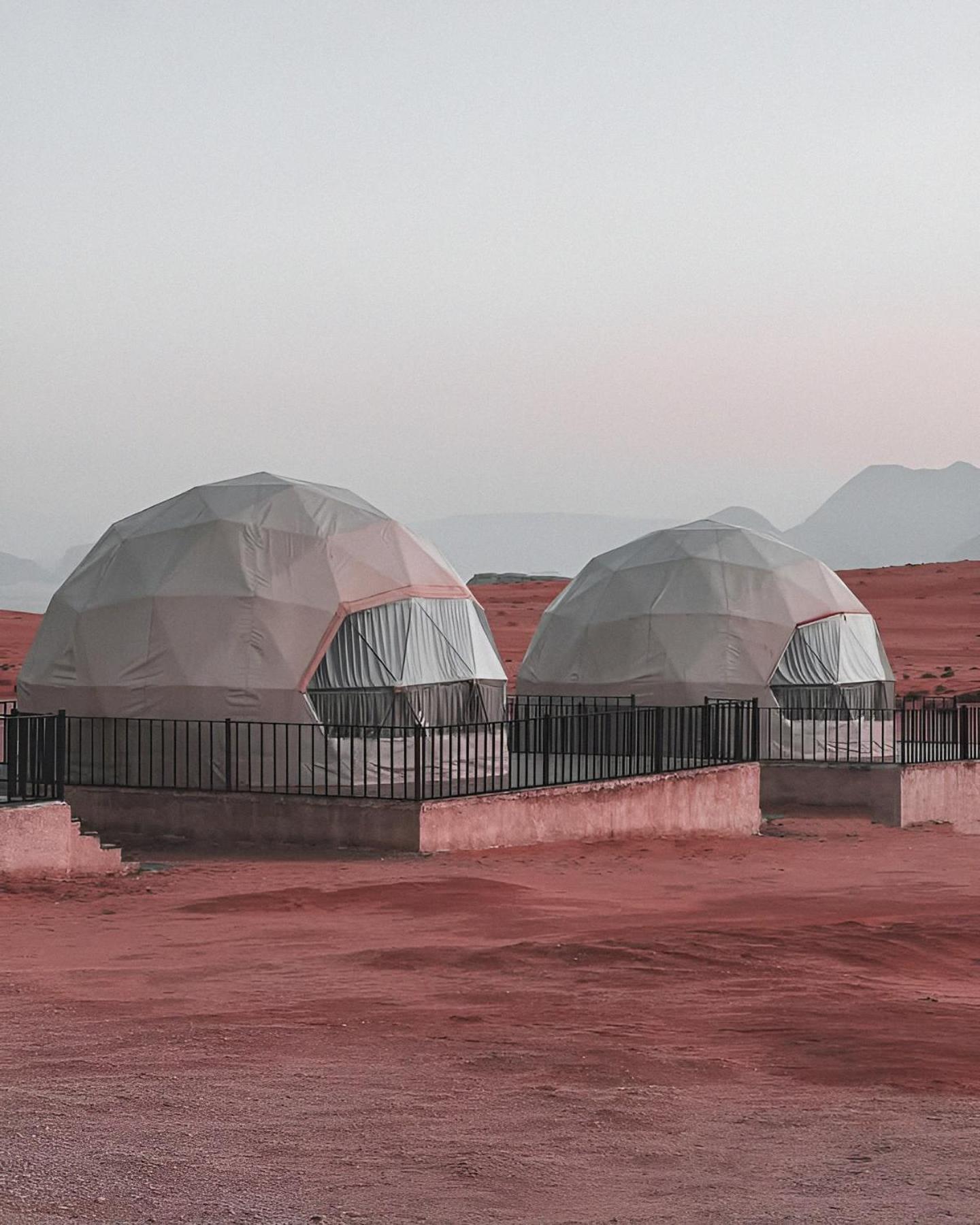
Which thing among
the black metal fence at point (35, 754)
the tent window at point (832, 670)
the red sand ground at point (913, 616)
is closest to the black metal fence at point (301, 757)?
the black metal fence at point (35, 754)

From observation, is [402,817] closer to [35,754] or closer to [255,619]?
[35,754]

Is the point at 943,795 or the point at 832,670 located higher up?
the point at 832,670

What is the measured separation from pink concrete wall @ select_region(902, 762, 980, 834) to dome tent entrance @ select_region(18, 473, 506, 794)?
6.64 m

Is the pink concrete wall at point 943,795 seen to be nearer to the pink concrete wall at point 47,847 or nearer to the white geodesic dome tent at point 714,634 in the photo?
the white geodesic dome tent at point 714,634

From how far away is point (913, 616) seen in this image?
236 ft

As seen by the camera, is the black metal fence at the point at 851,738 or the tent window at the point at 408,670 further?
the black metal fence at the point at 851,738

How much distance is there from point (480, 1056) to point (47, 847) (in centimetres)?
853

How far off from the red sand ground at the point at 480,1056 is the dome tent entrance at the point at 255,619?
17.0 ft

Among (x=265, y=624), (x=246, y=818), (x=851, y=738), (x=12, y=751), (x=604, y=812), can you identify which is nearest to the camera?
(x=12, y=751)

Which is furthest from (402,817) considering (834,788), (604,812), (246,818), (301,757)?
(834,788)

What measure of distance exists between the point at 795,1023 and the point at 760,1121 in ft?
7.30

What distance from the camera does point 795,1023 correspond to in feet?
30.7

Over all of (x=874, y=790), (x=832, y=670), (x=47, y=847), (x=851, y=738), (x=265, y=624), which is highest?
(x=265, y=624)

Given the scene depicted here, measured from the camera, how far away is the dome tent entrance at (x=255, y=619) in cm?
2062
